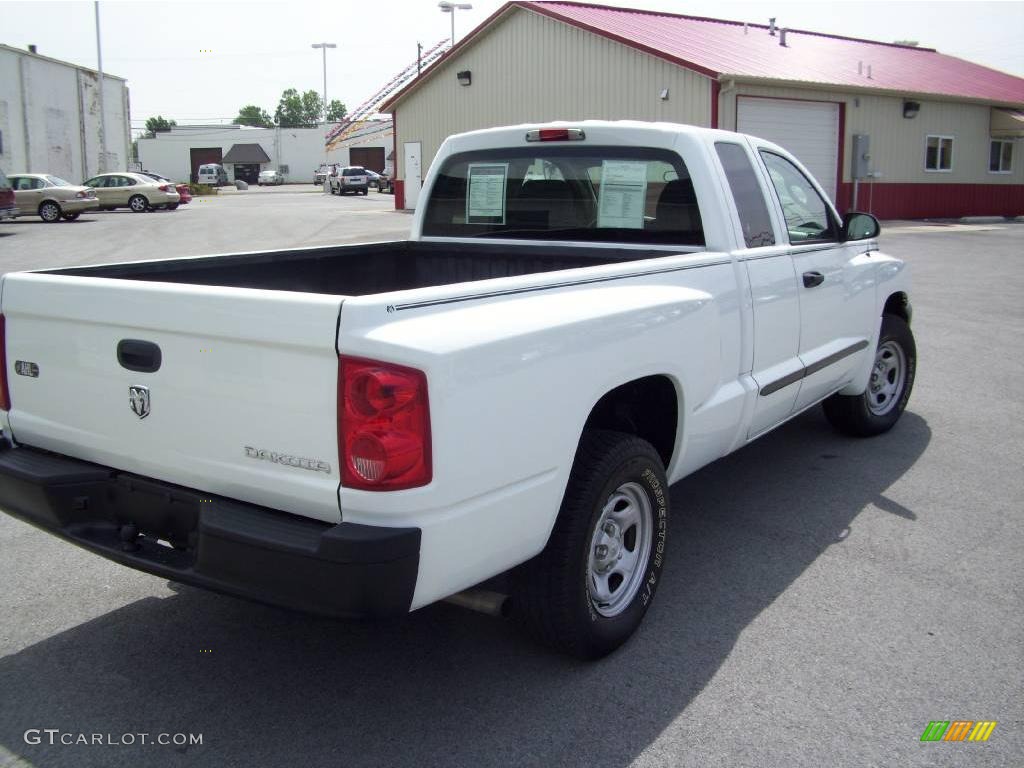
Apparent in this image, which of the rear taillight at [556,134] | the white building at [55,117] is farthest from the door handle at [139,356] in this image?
the white building at [55,117]

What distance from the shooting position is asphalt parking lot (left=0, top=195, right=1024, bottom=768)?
9.80ft

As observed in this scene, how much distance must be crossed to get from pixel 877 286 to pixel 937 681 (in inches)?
118

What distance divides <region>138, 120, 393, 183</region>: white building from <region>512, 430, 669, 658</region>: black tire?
83.3m

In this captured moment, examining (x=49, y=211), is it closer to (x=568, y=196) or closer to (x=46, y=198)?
(x=46, y=198)

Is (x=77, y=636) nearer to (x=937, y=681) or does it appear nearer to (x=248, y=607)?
(x=248, y=607)

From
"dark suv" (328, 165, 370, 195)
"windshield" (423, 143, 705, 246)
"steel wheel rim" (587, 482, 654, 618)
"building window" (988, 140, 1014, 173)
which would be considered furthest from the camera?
"dark suv" (328, 165, 370, 195)

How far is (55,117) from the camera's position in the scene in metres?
42.8

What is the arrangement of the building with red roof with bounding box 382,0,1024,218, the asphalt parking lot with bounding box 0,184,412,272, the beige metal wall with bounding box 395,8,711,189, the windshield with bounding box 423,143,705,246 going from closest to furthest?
the windshield with bounding box 423,143,705,246 → the asphalt parking lot with bounding box 0,184,412,272 → the building with red roof with bounding box 382,0,1024,218 → the beige metal wall with bounding box 395,8,711,189

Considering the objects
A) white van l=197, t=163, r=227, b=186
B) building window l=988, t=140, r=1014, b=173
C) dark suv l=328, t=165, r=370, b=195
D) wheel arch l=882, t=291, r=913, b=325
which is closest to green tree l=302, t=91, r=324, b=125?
white van l=197, t=163, r=227, b=186

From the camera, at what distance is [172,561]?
2.99 meters

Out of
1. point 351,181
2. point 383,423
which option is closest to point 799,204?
point 383,423

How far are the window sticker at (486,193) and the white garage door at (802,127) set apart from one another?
1812cm

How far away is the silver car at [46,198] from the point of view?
29.2 m

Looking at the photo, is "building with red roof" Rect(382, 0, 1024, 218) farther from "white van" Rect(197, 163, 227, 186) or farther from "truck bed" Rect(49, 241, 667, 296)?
"white van" Rect(197, 163, 227, 186)
